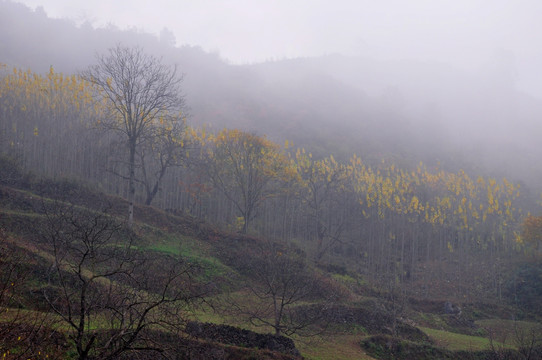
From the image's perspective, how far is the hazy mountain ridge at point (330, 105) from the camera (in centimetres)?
8469

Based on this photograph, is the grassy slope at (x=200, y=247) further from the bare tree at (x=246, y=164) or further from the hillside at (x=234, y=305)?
the bare tree at (x=246, y=164)

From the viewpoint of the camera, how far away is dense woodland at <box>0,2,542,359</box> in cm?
1175

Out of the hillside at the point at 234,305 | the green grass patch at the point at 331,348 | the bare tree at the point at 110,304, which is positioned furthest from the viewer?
the green grass patch at the point at 331,348

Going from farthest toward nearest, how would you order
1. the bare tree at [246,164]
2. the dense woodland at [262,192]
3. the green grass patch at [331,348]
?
the dense woodland at [262,192] < the bare tree at [246,164] < the green grass patch at [331,348]

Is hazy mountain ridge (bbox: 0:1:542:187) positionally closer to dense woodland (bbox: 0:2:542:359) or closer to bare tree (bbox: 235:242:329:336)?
dense woodland (bbox: 0:2:542:359)

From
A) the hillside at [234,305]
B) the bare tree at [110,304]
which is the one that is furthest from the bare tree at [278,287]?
the bare tree at [110,304]

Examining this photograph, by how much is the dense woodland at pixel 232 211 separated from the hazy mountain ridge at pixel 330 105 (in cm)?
94

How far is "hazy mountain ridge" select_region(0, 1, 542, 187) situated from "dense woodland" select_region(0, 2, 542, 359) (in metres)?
0.94

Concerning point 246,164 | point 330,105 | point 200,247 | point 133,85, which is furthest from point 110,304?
point 330,105

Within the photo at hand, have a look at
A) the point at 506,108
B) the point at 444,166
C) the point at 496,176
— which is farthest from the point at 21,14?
the point at 506,108

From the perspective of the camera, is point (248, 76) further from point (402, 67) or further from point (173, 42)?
A: point (402, 67)

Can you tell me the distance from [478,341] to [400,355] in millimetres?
7618

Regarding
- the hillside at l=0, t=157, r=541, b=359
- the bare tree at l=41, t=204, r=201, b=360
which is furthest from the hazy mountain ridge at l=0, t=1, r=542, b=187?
the bare tree at l=41, t=204, r=201, b=360

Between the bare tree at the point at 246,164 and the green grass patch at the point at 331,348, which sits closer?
the green grass patch at the point at 331,348
